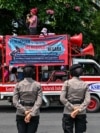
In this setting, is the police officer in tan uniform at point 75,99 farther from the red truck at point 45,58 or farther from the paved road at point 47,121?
the red truck at point 45,58

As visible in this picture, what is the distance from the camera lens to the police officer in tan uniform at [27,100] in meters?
7.79

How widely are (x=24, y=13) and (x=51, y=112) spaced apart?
9.06 m

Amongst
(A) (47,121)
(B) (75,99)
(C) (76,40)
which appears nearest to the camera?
(B) (75,99)

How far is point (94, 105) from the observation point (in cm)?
1730

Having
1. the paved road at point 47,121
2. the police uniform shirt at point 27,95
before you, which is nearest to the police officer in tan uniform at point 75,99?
the police uniform shirt at point 27,95

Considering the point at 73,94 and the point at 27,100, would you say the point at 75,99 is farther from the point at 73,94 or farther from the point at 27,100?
the point at 27,100

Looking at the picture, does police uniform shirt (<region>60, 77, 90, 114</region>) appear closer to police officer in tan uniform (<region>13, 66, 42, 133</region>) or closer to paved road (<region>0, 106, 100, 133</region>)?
police officer in tan uniform (<region>13, 66, 42, 133</region>)

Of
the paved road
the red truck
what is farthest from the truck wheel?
the paved road

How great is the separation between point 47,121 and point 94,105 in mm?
3093

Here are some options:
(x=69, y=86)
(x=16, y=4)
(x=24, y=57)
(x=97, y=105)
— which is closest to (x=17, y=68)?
(x=24, y=57)

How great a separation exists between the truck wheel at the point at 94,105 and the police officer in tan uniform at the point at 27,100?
9.53 meters

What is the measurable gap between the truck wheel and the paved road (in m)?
0.39

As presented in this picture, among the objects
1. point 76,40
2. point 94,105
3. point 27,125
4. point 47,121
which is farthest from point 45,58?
point 27,125

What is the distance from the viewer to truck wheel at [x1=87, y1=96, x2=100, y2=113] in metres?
17.2
